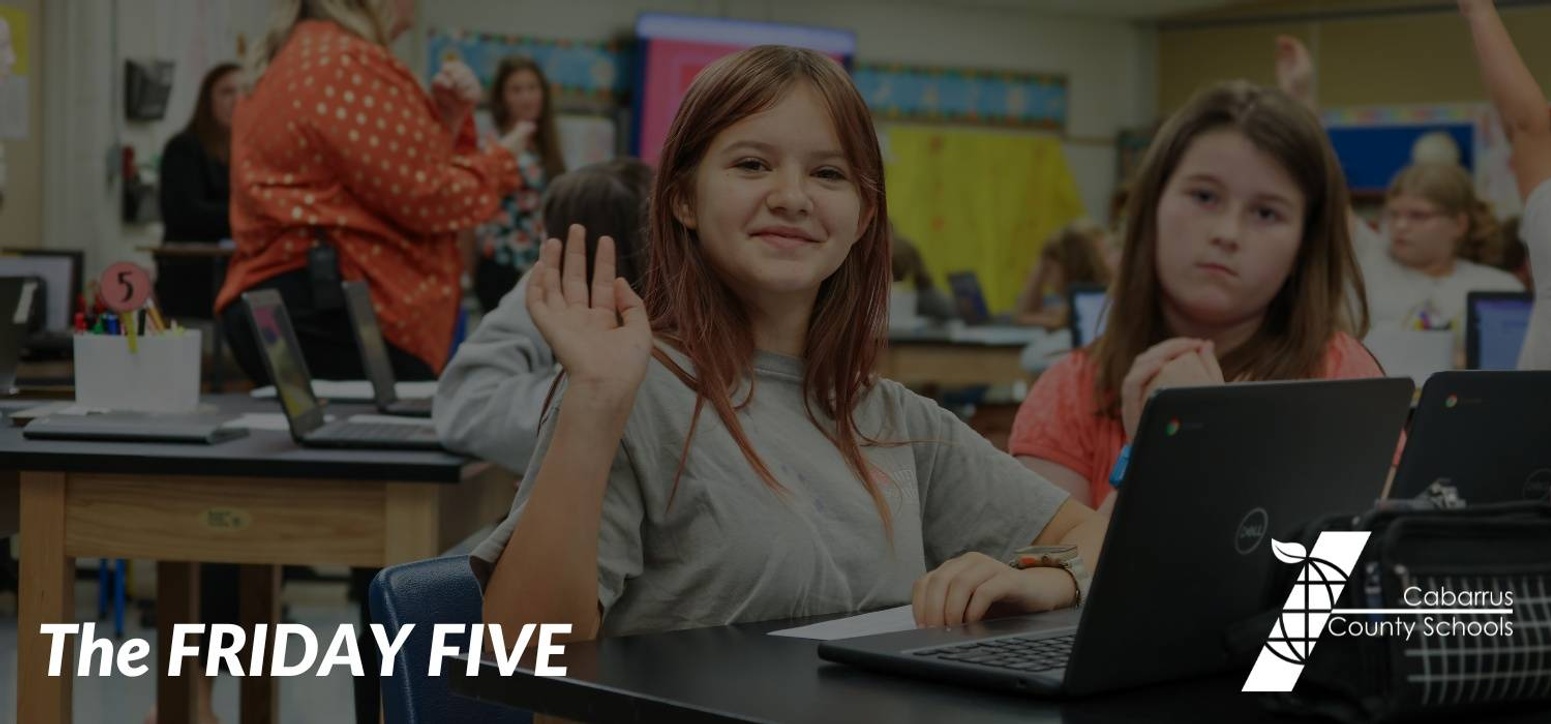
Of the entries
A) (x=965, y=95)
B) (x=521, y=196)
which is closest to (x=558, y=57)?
(x=965, y=95)

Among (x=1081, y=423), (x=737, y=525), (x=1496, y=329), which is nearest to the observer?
(x=737, y=525)

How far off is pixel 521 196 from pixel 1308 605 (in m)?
4.57

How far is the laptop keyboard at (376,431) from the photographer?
2.37 metres

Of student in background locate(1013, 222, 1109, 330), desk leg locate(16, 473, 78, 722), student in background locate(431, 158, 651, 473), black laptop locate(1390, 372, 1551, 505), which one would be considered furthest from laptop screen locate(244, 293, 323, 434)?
student in background locate(1013, 222, 1109, 330)

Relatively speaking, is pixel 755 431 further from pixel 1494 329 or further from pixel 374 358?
pixel 1494 329

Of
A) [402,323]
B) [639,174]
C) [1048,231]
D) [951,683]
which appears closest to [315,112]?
[402,323]

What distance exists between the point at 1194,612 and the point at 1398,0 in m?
10.2

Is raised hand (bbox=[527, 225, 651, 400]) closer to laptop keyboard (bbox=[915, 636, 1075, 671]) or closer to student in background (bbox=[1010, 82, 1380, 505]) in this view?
laptop keyboard (bbox=[915, 636, 1075, 671])

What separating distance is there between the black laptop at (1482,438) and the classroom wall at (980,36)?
8770 millimetres

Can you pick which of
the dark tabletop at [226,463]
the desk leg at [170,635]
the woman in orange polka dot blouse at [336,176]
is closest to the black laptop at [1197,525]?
the dark tabletop at [226,463]

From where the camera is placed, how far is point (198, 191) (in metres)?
5.61

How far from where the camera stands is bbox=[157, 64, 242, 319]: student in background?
556cm

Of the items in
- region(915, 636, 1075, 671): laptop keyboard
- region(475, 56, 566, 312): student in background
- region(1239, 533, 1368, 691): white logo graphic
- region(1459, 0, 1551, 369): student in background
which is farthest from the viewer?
region(475, 56, 566, 312): student in background

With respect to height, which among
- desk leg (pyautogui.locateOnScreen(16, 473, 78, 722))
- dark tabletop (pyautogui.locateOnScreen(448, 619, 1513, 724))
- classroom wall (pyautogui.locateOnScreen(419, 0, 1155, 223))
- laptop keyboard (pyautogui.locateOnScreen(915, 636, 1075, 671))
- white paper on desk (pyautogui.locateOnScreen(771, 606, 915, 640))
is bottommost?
desk leg (pyautogui.locateOnScreen(16, 473, 78, 722))
